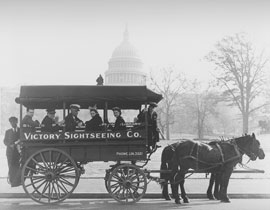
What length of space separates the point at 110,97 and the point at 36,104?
2.22m

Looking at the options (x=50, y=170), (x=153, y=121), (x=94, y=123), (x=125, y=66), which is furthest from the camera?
(x=125, y=66)

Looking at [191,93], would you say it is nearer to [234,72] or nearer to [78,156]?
[234,72]

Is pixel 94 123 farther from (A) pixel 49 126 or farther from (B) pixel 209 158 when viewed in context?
(B) pixel 209 158

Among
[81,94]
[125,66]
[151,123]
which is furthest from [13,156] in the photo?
[125,66]

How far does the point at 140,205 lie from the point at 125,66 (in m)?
75.2

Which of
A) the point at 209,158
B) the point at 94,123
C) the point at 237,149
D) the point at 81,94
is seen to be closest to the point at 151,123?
the point at 94,123

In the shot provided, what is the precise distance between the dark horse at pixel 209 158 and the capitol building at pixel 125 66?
211 feet

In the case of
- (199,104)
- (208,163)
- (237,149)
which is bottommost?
(208,163)

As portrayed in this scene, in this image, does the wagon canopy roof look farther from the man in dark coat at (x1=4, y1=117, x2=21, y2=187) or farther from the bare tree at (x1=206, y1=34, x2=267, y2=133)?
the bare tree at (x1=206, y1=34, x2=267, y2=133)

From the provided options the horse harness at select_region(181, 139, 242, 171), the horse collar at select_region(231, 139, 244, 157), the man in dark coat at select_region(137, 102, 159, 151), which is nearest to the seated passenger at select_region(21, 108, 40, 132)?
the man in dark coat at select_region(137, 102, 159, 151)

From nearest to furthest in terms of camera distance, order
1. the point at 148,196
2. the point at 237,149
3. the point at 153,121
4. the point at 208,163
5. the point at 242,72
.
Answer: the point at 153,121, the point at 208,163, the point at 237,149, the point at 148,196, the point at 242,72

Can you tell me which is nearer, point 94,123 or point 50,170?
point 50,170

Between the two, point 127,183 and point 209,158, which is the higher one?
point 209,158

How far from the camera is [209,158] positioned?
374 inches
